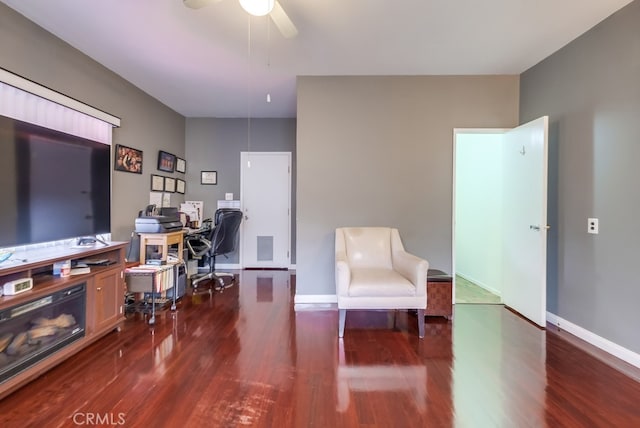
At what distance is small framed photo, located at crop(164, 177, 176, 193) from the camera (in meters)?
4.32

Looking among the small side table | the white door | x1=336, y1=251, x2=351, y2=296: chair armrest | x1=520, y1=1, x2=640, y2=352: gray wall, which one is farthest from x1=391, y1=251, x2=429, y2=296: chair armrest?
the white door

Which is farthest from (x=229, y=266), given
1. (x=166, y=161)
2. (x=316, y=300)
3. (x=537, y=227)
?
(x=537, y=227)

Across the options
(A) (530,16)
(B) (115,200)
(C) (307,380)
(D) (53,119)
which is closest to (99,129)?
(D) (53,119)

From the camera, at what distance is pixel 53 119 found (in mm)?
2518

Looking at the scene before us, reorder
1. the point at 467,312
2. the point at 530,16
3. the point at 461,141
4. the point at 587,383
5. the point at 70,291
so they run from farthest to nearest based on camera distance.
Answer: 1. the point at 461,141
2. the point at 467,312
3. the point at 530,16
4. the point at 70,291
5. the point at 587,383

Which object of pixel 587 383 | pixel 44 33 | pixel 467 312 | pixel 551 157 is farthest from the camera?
pixel 467 312

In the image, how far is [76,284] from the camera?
2.11 m

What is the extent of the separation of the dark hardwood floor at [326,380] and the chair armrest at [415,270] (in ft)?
1.42

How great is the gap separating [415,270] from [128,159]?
11.0 feet

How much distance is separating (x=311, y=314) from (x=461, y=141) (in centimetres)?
316

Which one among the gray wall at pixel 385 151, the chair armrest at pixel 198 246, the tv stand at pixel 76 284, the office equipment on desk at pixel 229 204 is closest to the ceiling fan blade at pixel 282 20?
the gray wall at pixel 385 151

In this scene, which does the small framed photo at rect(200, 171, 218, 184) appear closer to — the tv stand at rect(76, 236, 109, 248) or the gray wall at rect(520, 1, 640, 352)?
the tv stand at rect(76, 236, 109, 248)

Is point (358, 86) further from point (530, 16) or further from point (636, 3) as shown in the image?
point (636, 3)

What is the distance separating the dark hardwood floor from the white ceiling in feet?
8.23
